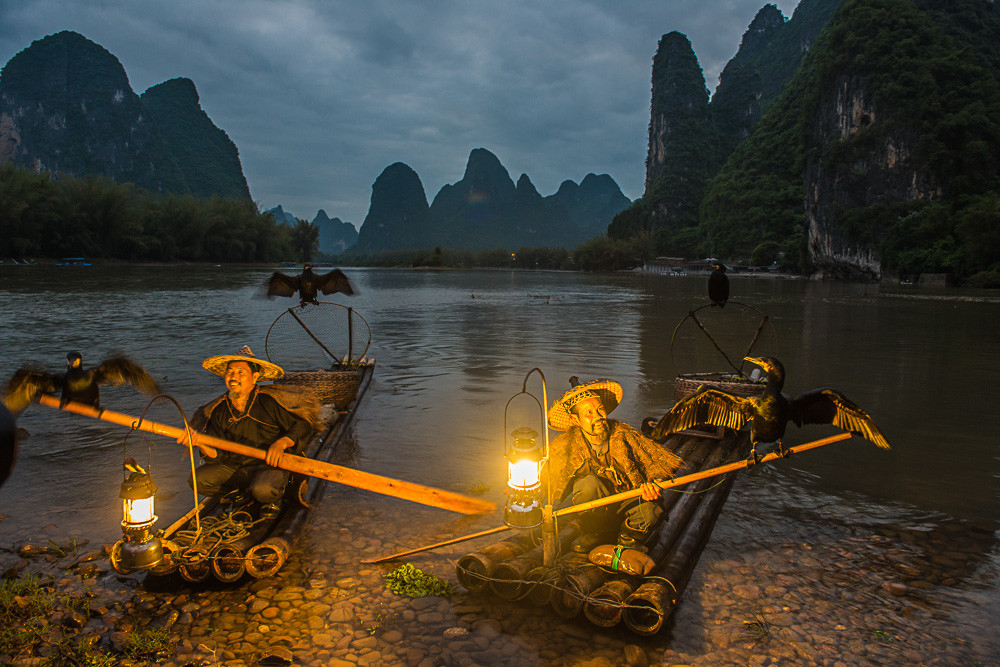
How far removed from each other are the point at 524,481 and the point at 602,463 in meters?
0.75

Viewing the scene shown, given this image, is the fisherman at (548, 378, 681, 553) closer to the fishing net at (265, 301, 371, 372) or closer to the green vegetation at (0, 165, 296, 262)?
the fishing net at (265, 301, 371, 372)

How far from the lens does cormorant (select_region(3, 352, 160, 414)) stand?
367 cm

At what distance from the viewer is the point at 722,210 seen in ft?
389

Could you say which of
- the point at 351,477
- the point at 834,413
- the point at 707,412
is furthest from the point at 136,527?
the point at 834,413

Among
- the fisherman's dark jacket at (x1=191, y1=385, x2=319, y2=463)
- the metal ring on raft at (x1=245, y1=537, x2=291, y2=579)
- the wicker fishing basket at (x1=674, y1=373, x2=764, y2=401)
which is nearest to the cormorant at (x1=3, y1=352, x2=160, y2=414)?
the fisherman's dark jacket at (x1=191, y1=385, x2=319, y2=463)

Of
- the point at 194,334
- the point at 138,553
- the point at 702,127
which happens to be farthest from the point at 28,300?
the point at 702,127

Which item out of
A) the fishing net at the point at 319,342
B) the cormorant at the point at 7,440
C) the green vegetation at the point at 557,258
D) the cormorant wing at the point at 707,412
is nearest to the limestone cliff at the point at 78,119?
the green vegetation at the point at 557,258

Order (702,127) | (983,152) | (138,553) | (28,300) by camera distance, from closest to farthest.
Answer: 1. (138,553)
2. (28,300)
3. (983,152)
4. (702,127)

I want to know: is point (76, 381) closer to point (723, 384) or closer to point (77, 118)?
point (723, 384)

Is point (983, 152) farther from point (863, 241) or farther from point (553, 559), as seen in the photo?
point (553, 559)

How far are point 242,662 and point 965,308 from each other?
1325 inches

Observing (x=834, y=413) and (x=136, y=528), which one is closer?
(x=136, y=528)

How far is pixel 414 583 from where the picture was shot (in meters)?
4.02

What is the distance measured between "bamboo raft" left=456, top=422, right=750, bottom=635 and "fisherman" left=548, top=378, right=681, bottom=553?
0.56 feet
